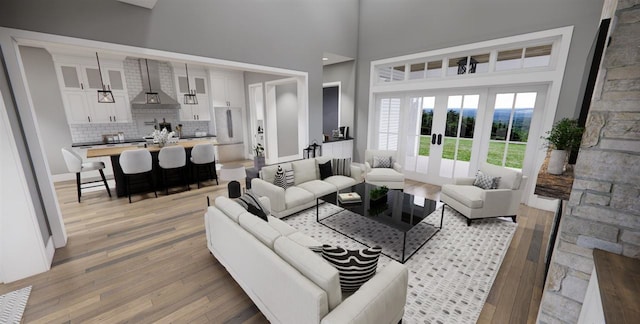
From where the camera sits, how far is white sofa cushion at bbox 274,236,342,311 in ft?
4.45

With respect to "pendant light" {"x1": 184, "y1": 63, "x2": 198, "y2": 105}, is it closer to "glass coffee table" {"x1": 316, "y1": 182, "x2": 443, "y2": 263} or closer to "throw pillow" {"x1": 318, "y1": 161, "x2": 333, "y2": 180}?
"throw pillow" {"x1": 318, "y1": 161, "x2": 333, "y2": 180}

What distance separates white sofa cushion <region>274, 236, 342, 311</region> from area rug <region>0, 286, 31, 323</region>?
2339 millimetres

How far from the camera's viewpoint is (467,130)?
470cm

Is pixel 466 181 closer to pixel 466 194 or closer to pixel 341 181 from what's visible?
pixel 466 194

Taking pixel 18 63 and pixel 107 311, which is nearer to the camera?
pixel 107 311

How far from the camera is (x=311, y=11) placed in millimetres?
4945

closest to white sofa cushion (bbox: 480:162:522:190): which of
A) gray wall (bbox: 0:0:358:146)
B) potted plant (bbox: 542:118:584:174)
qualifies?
potted plant (bbox: 542:118:584:174)

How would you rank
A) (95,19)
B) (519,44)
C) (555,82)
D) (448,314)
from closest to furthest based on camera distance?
1. (448,314)
2. (95,19)
3. (555,82)
4. (519,44)

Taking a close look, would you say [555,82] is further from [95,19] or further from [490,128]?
[95,19]

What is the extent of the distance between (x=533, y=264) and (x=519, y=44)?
3.46 meters

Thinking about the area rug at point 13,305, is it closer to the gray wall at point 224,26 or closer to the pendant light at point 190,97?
the gray wall at point 224,26

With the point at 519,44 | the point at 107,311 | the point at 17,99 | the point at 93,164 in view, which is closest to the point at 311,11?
the point at 519,44

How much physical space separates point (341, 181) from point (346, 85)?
3.17 m

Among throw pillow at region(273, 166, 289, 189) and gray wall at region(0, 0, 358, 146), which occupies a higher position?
gray wall at region(0, 0, 358, 146)
